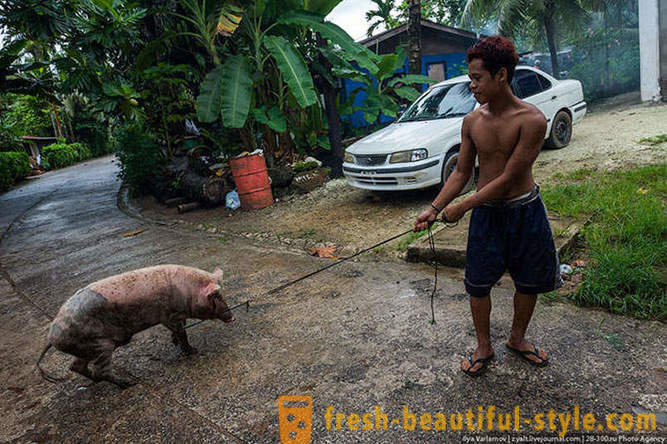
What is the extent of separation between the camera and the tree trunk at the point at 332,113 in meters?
8.89

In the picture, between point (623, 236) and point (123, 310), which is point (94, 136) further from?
point (623, 236)

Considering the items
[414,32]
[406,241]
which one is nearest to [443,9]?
[414,32]

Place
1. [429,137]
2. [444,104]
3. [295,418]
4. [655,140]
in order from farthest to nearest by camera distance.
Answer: [655,140] → [444,104] → [429,137] → [295,418]

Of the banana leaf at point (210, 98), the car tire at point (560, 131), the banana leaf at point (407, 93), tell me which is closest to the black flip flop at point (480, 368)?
the banana leaf at point (210, 98)

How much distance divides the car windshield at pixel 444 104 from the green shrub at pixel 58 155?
29.1 metres

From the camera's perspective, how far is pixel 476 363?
7.86 ft

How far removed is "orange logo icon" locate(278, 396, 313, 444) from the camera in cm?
212

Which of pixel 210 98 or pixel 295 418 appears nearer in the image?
pixel 295 418

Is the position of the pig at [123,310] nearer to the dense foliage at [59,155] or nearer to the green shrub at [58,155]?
the dense foliage at [59,155]

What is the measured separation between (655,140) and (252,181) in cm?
712

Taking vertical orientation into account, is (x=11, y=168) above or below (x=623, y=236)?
above

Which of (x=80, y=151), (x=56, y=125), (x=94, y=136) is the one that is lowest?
(x=80, y=151)

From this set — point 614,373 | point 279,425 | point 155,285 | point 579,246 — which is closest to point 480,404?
point 614,373

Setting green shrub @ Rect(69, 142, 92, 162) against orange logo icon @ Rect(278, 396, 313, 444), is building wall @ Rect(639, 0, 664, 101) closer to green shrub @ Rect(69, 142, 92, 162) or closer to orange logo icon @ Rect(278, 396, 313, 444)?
orange logo icon @ Rect(278, 396, 313, 444)
